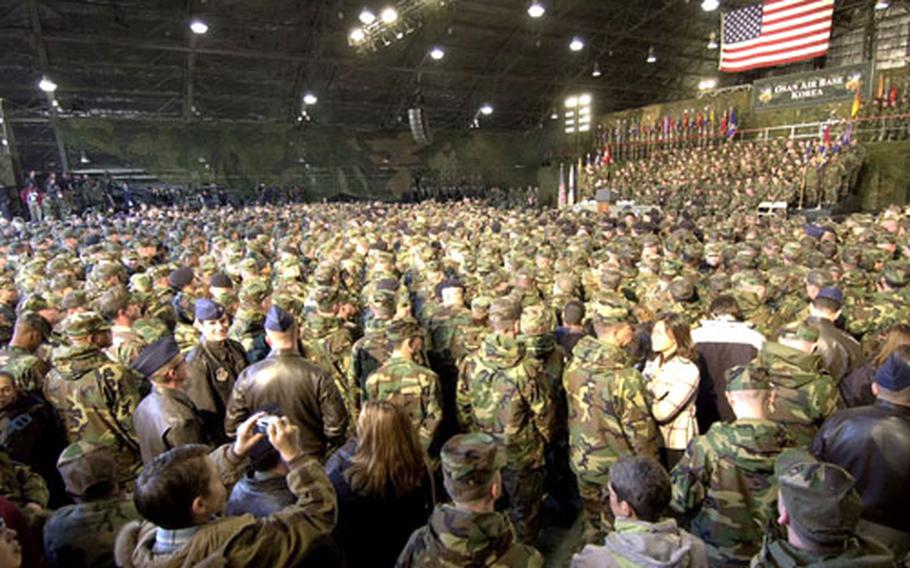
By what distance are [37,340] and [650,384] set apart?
4210mm

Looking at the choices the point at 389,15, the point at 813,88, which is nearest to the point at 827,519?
the point at 389,15

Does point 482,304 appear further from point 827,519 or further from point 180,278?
point 180,278

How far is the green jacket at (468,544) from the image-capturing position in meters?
1.74

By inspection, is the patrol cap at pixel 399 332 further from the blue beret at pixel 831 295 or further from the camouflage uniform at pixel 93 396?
the blue beret at pixel 831 295

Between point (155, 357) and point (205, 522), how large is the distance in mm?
1366

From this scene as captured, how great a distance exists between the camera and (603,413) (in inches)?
117

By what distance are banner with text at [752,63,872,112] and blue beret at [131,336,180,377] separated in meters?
19.1

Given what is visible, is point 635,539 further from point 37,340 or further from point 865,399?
point 37,340

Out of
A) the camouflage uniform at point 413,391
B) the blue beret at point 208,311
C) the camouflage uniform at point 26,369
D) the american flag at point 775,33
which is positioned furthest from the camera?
the american flag at point 775,33

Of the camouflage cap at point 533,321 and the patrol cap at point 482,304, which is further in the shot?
the patrol cap at point 482,304

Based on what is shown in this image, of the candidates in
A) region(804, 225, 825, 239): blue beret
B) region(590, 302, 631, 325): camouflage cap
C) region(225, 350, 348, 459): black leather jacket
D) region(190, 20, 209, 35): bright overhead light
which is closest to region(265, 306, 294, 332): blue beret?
region(225, 350, 348, 459): black leather jacket

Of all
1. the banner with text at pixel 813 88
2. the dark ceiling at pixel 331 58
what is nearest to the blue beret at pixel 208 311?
the dark ceiling at pixel 331 58

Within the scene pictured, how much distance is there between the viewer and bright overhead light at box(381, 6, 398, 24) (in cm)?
1703

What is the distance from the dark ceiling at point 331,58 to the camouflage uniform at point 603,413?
1701cm
